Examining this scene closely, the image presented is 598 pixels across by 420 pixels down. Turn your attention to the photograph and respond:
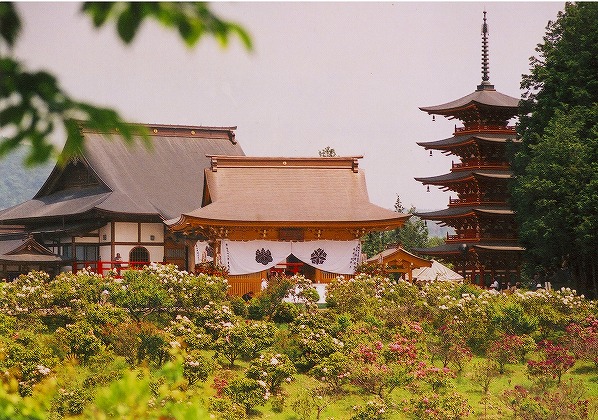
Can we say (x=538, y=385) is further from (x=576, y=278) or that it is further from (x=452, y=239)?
(x=452, y=239)

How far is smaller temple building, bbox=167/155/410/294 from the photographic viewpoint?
92.0 ft

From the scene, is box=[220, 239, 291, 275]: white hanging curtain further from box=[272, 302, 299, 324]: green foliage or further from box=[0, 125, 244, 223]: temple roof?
box=[0, 125, 244, 223]: temple roof

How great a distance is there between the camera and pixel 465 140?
1554 inches

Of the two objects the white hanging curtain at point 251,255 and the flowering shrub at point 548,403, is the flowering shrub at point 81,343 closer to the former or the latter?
the flowering shrub at point 548,403

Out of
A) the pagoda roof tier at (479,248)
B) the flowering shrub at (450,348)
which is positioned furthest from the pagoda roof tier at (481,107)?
the flowering shrub at (450,348)

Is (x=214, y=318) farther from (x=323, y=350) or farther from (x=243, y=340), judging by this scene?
(x=323, y=350)

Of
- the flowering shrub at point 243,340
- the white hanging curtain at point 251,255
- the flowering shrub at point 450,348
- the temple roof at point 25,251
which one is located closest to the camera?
the flowering shrub at point 243,340

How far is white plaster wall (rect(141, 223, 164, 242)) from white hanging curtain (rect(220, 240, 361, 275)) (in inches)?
255

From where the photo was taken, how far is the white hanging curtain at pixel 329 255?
28.6 metres

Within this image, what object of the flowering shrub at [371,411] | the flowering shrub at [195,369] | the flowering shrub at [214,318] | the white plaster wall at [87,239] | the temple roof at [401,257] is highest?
the white plaster wall at [87,239]

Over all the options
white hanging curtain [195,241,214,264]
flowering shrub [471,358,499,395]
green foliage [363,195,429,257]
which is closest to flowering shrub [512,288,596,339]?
flowering shrub [471,358,499,395]

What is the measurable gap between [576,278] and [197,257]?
13781mm

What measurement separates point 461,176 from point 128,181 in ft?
47.8

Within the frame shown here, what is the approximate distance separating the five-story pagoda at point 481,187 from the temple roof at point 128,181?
10513 mm
